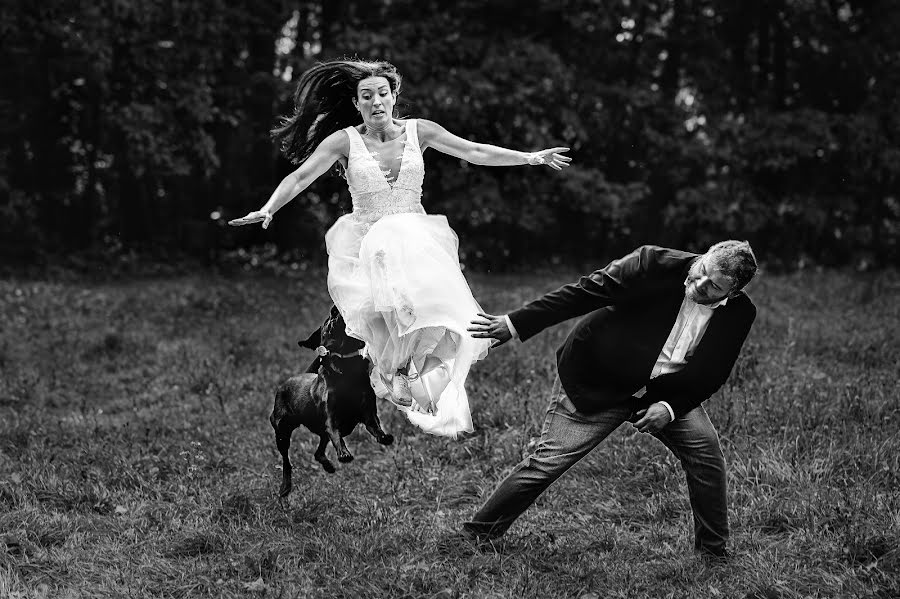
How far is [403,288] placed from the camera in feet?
14.4

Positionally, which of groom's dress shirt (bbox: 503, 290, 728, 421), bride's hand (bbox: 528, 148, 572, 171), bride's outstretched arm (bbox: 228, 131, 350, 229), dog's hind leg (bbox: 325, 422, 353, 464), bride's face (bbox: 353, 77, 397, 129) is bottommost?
dog's hind leg (bbox: 325, 422, 353, 464)

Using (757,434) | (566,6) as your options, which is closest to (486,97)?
(566,6)

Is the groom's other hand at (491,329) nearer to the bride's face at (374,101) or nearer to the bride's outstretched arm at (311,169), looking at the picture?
the bride's outstretched arm at (311,169)

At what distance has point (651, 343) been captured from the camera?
4359 millimetres

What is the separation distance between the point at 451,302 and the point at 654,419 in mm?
1210

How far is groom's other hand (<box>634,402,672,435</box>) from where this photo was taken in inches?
168

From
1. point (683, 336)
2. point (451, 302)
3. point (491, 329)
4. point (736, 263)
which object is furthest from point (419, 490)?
point (736, 263)

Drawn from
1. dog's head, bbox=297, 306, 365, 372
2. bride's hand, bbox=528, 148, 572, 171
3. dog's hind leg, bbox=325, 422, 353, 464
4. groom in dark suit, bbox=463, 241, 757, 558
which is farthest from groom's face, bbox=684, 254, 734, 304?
dog's hind leg, bbox=325, 422, 353, 464

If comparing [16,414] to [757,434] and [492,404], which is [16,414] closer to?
[492,404]

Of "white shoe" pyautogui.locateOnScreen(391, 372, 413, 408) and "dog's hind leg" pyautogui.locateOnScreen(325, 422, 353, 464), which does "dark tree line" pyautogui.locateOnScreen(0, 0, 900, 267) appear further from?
"white shoe" pyautogui.locateOnScreen(391, 372, 413, 408)

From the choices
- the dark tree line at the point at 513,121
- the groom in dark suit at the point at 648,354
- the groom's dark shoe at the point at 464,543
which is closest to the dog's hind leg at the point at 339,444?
the groom's dark shoe at the point at 464,543

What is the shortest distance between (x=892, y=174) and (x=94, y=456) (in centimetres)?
1577

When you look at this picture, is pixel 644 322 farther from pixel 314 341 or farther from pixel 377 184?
pixel 314 341

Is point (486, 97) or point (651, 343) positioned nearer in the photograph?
point (651, 343)
